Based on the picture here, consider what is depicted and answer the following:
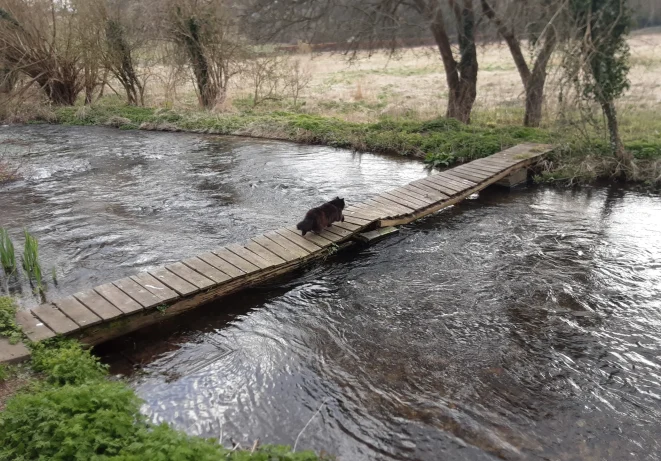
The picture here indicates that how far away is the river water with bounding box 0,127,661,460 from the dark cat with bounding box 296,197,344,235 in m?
0.56

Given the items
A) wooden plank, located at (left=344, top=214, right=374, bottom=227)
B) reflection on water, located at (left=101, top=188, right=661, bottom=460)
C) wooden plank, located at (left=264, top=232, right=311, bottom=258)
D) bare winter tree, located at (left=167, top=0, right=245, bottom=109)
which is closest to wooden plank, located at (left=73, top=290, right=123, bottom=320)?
reflection on water, located at (left=101, top=188, right=661, bottom=460)

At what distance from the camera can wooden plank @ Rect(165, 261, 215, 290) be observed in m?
5.51

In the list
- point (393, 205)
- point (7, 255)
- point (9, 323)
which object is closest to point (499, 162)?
point (393, 205)

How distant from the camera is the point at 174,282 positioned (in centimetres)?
552

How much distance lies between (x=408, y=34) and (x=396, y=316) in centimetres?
1049

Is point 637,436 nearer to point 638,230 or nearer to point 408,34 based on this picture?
point 638,230

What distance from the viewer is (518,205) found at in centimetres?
914

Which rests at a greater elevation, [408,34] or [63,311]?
[408,34]

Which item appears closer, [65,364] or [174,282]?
[65,364]

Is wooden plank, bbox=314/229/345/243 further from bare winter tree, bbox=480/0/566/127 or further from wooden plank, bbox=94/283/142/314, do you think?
bare winter tree, bbox=480/0/566/127

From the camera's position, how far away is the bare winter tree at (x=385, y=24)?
13.4m

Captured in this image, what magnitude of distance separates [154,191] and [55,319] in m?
5.79

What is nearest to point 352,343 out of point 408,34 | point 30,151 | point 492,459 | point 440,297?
point 440,297

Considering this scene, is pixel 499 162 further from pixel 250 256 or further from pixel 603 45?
pixel 250 256
